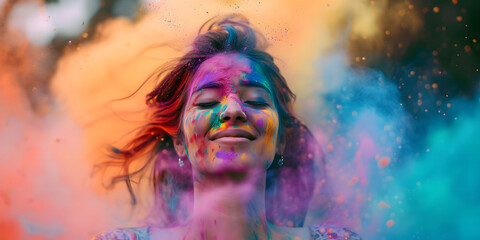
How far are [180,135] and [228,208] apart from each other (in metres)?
0.60

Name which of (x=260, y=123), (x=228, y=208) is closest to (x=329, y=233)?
(x=228, y=208)

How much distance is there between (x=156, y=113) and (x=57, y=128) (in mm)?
966

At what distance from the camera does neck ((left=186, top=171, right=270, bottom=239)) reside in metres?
2.89

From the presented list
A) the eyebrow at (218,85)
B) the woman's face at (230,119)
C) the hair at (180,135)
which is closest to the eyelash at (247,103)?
the woman's face at (230,119)

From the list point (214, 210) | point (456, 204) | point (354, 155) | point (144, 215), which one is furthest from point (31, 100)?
point (456, 204)

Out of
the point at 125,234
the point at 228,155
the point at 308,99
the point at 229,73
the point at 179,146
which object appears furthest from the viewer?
the point at 308,99

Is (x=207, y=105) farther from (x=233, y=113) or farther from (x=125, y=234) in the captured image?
(x=125, y=234)

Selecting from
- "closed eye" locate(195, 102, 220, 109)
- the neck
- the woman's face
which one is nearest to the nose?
the woman's face

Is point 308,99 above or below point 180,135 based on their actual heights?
above

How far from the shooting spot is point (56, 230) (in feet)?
12.6

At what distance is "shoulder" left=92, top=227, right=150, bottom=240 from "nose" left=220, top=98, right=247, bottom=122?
2.68 ft

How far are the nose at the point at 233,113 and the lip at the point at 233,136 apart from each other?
0.21ft

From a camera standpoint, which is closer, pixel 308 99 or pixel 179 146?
pixel 179 146

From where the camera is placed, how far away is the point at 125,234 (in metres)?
2.96
